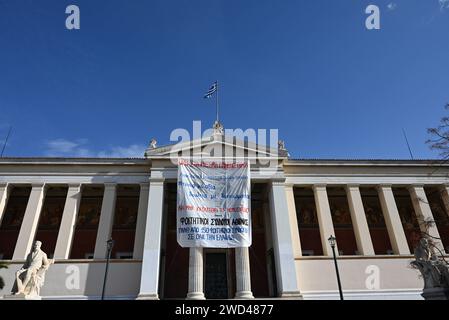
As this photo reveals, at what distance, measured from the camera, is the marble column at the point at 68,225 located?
754 inches

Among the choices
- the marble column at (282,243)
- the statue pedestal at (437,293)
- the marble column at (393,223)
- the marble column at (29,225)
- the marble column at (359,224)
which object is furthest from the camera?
the marble column at (393,223)

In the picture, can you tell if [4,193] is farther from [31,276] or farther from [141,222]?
[31,276]

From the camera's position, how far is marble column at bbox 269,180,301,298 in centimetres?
1802

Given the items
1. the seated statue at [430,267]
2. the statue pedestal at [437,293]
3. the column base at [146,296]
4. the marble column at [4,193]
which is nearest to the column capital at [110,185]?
the marble column at [4,193]

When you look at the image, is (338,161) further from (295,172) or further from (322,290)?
(322,290)

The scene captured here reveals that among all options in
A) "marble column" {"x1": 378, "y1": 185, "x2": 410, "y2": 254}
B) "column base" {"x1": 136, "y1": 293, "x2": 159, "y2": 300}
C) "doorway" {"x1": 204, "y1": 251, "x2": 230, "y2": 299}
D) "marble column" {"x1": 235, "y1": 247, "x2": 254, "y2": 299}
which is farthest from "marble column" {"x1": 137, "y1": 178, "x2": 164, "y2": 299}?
"marble column" {"x1": 378, "y1": 185, "x2": 410, "y2": 254}

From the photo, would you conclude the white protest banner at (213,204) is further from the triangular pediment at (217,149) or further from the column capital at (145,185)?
the column capital at (145,185)

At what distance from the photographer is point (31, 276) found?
13.0 metres

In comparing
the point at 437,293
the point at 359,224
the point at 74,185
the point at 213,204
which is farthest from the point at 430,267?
the point at 74,185

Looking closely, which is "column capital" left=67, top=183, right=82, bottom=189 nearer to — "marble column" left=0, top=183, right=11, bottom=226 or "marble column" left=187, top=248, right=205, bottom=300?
"marble column" left=0, top=183, right=11, bottom=226

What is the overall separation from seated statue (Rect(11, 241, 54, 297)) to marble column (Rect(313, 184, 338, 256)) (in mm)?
15211

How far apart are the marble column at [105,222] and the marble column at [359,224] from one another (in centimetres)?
1530

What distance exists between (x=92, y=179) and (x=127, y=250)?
541 cm
